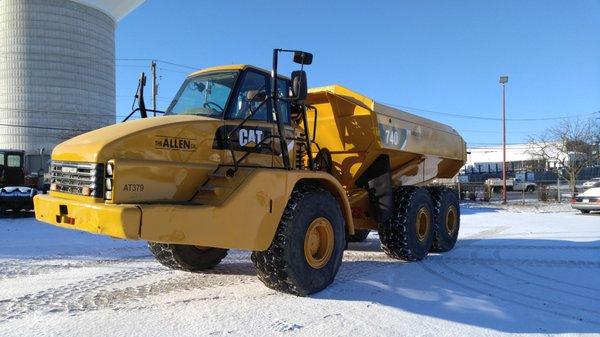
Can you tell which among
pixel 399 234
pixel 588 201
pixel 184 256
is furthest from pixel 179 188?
pixel 588 201

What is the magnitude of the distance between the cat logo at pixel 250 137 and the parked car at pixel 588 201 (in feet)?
60.6

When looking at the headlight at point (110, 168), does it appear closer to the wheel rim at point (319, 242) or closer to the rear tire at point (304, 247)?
the rear tire at point (304, 247)

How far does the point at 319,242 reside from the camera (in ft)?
21.2

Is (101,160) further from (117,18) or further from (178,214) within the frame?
(117,18)

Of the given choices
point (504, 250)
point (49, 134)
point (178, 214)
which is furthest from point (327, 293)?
point (49, 134)

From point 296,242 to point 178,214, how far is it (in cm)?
145

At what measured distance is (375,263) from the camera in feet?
28.0

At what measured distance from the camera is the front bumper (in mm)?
4684

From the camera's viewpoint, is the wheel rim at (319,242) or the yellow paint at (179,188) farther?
the wheel rim at (319,242)

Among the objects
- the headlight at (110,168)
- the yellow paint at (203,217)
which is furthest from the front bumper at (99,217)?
the headlight at (110,168)

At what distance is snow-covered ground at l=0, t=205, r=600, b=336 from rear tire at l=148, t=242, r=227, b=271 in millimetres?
156

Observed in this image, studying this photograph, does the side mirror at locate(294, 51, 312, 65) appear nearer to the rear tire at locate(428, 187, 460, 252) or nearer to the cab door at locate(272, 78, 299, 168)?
the cab door at locate(272, 78, 299, 168)

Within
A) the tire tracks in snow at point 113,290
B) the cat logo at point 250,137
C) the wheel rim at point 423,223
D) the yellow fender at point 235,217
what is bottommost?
the tire tracks in snow at point 113,290

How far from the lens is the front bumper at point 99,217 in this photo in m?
4.68
